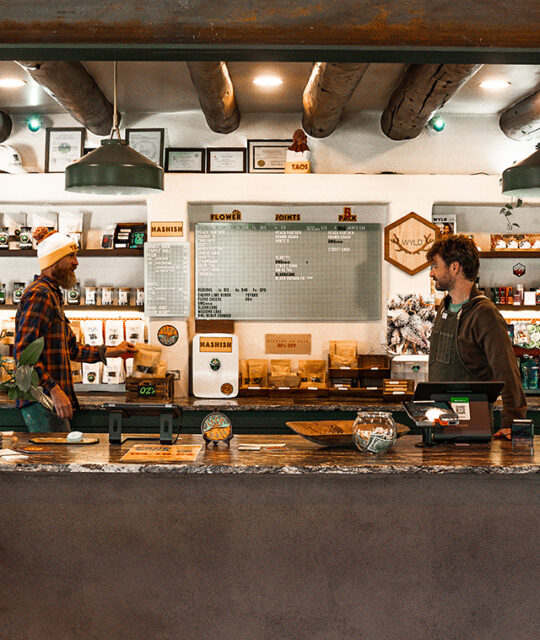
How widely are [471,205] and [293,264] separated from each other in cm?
143

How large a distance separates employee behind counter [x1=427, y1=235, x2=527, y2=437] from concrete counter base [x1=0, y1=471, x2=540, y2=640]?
71cm

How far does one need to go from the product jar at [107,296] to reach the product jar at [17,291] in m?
0.64

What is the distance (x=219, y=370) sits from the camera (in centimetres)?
536

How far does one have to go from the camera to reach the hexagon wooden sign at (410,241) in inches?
215

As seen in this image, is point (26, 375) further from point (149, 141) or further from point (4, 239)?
point (149, 141)

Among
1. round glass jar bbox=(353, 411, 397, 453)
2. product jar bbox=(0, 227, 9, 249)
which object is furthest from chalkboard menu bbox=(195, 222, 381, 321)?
round glass jar bbox=(353, 411, 397, 453)

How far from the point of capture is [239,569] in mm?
2850

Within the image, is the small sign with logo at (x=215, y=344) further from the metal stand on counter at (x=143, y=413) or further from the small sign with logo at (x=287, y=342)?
the metal stand on counter at (x=143, y=413)

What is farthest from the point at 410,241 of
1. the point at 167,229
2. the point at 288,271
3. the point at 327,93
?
the point at 167,229

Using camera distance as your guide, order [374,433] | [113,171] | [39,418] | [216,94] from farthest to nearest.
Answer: [216,94]
[39,418]
[113,171]
[374,433]

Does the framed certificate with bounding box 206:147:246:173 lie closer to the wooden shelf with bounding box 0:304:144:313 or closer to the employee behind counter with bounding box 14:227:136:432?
the wooden shelf with bounding box 0:304:144:313

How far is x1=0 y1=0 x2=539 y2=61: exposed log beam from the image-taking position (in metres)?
2.51

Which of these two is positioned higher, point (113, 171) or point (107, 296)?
point (113, 171)

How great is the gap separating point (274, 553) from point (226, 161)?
3570 millimetres
